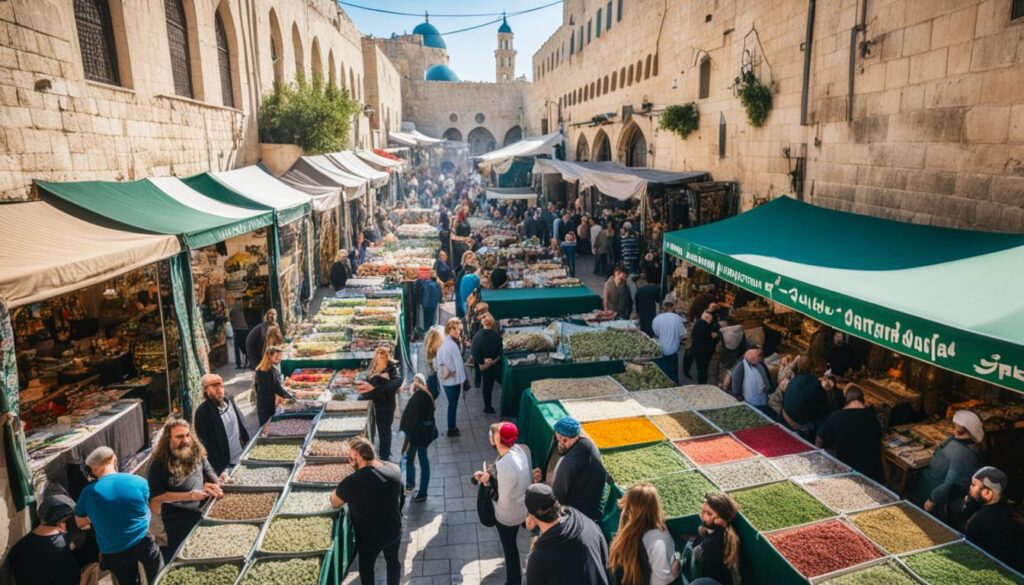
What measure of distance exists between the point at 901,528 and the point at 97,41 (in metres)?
9.97

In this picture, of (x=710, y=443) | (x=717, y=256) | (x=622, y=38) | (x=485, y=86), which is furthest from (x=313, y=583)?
(x=485, y=86)

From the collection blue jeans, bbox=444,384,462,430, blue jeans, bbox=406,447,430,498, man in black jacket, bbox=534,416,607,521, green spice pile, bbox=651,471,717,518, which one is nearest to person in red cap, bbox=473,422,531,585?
man in black jacket, bbox=534,416,607,521

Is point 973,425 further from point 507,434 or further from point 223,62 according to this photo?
point 223,62

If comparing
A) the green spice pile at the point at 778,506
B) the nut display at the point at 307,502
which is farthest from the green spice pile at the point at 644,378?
the nut display at the point at 307,502

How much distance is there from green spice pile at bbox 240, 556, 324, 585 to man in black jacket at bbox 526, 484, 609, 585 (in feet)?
5.43

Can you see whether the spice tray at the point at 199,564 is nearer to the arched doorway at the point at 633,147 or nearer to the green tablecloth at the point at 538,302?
the green tablecloth at the point at 538,302

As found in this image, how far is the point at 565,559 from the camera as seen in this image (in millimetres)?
3588

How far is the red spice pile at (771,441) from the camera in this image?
574 cm

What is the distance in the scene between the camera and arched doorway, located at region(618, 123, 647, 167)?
62.7 feet

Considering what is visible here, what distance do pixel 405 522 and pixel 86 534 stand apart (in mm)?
2668

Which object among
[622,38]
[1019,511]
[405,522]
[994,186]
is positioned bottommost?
[405,522]

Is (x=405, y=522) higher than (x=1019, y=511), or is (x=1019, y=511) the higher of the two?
(x=1019, y=511)

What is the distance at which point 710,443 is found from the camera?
19.6ft

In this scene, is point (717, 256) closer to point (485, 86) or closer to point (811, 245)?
point (811, 245)
